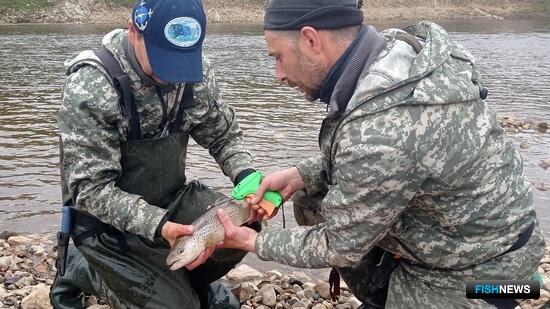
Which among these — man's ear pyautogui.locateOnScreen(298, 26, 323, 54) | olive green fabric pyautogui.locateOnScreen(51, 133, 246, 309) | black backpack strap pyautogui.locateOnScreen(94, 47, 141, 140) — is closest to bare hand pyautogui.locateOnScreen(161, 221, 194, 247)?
olive green fabric pyautogui.locateOnScreen(51, 133, 246, 309)

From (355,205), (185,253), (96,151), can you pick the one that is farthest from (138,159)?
(355,205)

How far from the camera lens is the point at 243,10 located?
54.8 m

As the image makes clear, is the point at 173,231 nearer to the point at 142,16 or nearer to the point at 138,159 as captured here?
the point at 138,159

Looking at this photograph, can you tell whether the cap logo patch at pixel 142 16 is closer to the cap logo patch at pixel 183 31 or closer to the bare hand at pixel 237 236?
the cap logo patch at pixel 183 31

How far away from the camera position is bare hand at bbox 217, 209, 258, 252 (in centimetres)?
396

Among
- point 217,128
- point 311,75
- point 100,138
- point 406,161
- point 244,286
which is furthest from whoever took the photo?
point 244,286

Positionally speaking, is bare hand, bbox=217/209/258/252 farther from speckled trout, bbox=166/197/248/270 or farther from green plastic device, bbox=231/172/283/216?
green plastic device, bbox=231/172/283/216

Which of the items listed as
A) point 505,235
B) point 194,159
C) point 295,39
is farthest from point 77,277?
point 194,159

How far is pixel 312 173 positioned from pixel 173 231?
1.14m

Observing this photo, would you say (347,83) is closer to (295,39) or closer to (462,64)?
(295,39)

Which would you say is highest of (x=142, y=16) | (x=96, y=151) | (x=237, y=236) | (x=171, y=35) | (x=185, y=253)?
(x=142, y=16)

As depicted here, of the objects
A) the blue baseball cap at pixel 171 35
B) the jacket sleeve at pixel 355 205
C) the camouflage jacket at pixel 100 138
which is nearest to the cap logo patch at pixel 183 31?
the blue baseball cap at pixel 171 35

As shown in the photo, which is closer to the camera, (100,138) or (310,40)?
(310,40)

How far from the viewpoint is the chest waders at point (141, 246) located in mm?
4531
